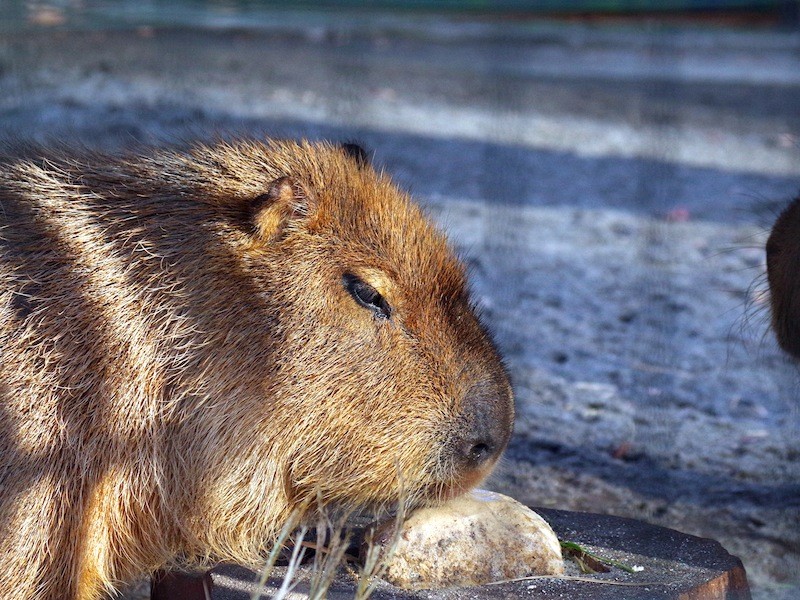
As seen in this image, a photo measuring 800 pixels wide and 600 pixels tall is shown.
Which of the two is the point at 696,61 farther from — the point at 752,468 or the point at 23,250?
the point at 23,250

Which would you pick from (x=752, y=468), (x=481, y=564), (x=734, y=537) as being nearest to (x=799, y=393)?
(x=752, y=468)

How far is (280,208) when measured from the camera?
271 centimetres

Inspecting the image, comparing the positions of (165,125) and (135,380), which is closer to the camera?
(135,380)

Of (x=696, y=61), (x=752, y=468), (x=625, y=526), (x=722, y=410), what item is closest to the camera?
(x=625, y=526)

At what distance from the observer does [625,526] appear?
3133 millimetres

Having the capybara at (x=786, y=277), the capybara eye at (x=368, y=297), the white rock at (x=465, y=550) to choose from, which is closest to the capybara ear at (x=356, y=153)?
the capybara eye at (x=368, y=297)

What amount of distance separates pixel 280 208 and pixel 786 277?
1.67 metres

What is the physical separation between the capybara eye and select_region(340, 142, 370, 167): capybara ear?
463 millimetres

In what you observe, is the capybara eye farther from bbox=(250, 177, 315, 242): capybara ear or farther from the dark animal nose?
the dark animal nose

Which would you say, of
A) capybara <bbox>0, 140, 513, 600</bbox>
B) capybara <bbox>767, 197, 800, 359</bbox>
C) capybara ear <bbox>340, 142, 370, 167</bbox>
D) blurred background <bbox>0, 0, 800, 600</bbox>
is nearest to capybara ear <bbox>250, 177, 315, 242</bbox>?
capybara <bbox>0, 140, 513, 600</bbox>

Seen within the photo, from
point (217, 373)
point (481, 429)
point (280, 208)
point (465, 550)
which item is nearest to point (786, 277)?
point (481, 429)

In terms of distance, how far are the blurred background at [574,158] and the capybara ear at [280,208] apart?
61cm

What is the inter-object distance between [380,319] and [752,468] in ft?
8.42

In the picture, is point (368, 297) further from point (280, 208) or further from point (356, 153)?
point (356, 153)
